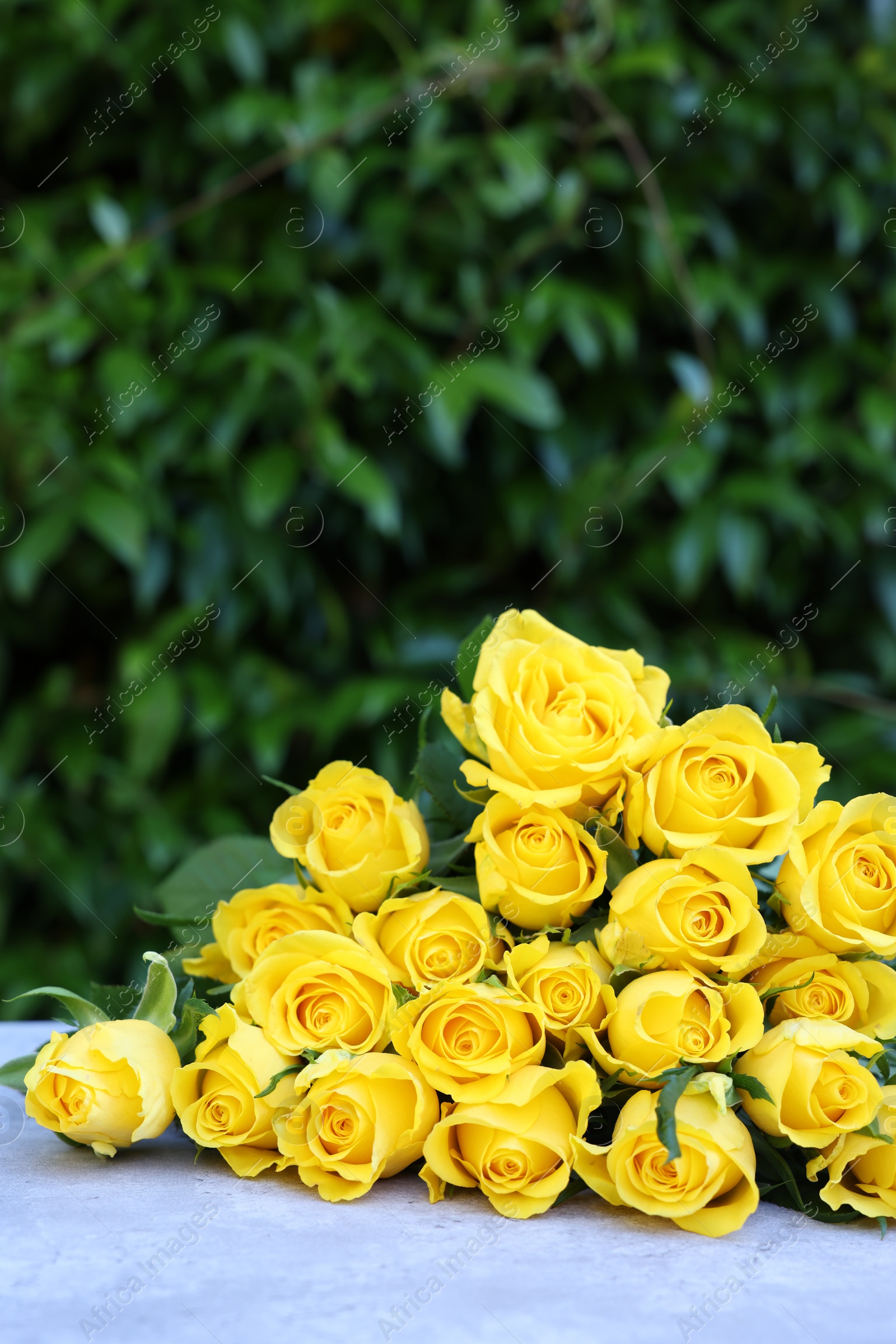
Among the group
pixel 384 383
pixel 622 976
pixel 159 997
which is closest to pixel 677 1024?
pixel 622 976

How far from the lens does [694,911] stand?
0.47m

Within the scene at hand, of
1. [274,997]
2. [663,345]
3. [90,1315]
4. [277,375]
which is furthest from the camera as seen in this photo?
[663,345]

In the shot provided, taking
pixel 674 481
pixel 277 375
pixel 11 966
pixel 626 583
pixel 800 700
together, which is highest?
pixel 277 375

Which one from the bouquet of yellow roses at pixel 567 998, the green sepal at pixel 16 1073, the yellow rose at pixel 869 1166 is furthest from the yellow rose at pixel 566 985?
the green sepal at pixel 16 1073

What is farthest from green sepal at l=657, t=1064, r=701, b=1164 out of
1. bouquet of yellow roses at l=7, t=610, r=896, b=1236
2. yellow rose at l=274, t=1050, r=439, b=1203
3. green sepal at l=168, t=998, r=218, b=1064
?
green sepal at l=168, t=998, r=218, b=1064

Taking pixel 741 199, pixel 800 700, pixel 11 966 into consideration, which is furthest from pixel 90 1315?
pixel 741 199

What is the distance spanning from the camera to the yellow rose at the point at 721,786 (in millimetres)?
480

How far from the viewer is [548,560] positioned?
1284mm

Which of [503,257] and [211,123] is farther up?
[211,123]

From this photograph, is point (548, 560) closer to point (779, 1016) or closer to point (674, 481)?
point (674, 481)

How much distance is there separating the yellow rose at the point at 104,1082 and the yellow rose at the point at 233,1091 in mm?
11

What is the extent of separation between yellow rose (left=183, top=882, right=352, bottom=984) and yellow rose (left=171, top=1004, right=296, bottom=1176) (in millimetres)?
48

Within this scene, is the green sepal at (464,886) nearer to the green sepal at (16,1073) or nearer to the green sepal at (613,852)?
the green sepal at (613,852)

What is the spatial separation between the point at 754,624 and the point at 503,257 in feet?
1.71
